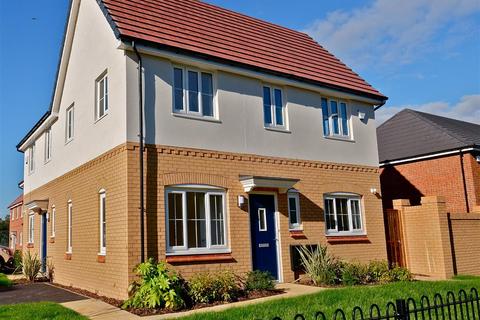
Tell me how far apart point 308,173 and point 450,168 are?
29.7 feet

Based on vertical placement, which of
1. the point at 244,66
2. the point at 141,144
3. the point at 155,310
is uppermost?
the point at 244,66

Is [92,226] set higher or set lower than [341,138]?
lower

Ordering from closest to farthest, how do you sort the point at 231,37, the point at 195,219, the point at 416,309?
1. the point at 416,309
2. the point at 195,219
3. the point at 231,37

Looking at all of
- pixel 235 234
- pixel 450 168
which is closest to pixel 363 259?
pixel 235 234

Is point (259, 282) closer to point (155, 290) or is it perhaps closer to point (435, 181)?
point (155, 290)

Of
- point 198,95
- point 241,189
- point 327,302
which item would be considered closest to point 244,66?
point 198,95

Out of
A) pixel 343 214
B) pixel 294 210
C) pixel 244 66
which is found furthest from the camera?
pixel 343 214

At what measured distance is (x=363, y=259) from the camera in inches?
607

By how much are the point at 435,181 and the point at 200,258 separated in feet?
44.3

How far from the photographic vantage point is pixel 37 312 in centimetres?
930

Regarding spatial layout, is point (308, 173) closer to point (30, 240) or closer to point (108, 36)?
point (108, 36)

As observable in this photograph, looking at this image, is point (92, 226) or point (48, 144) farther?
point (48, 144)

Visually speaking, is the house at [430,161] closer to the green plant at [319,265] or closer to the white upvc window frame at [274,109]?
the green plant at [319,265]

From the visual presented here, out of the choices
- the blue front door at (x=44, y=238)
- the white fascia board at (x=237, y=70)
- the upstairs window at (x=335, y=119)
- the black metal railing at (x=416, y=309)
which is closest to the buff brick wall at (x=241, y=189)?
the upstairs window at (x=335, y=119)
